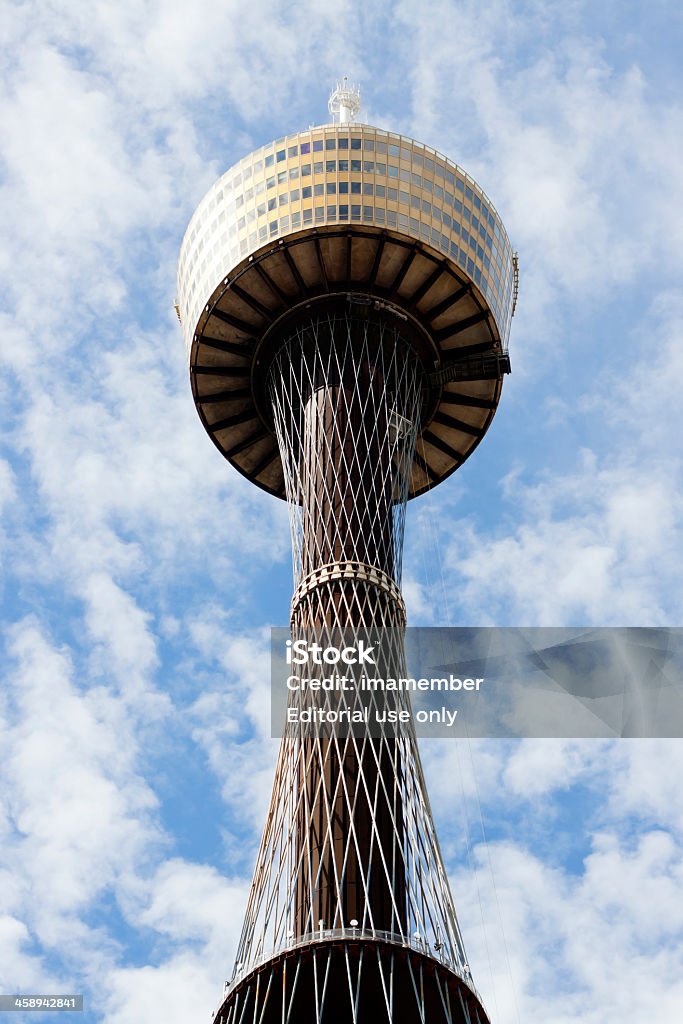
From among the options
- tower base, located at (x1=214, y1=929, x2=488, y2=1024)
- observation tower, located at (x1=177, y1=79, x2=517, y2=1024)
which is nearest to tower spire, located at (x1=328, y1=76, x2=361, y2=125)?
observation tower, located at (x1=177, y1=79, x2=517, y2=1024)

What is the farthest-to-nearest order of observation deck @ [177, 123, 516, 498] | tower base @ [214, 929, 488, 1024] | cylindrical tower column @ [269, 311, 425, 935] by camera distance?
observation deck @ [177, 123, 516, 498], cylindrical tower column @ [269, 311, 425, 935], tower base @ [214, 929, 488, 1024]

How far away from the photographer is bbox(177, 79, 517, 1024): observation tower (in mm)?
63125

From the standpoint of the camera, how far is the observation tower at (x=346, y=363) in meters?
63.1

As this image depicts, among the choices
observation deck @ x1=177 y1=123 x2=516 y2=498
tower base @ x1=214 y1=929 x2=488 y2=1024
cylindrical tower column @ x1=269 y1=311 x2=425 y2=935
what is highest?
observation deck @ x1=177 y1=123 x2=516 y2=498

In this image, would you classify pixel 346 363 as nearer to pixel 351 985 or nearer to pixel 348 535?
pixel 348 535

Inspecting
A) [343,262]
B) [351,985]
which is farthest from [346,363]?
[351,985]

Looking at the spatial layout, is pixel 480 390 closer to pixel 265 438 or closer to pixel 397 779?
pixel 265 438

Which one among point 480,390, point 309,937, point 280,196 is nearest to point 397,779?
point 309,937

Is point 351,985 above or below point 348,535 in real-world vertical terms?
below

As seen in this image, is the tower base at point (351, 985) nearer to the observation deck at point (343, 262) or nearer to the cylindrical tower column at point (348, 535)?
the cylindrical tower column at point (348, 535)

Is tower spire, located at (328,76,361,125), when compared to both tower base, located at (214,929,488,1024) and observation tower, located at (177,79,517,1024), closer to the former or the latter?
observation tower, located at (177,79,517,1024)

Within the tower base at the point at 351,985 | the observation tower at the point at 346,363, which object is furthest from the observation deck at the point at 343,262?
the tower base at the point at 351,985

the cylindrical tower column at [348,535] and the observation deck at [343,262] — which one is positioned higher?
the observation deck at [343,262]

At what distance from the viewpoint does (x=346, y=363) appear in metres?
75.1
